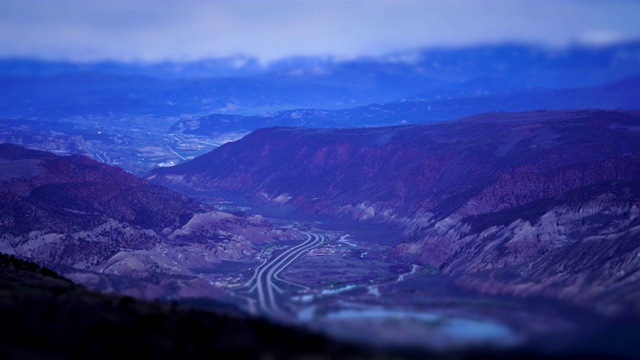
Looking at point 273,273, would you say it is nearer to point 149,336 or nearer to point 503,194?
point 503,194

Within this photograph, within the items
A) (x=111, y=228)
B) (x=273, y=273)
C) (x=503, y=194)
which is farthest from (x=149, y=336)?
(x=503, y=194)

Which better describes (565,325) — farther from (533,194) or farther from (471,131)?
(471,131)

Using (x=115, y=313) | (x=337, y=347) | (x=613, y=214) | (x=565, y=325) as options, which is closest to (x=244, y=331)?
(x=337, y=347)

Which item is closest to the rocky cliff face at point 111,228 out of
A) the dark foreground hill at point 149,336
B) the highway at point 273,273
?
the highway at point 273,273

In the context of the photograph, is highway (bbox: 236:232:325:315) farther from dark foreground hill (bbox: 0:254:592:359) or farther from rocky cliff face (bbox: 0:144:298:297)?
dark foreground hill (bbox: 0:254:592:359)

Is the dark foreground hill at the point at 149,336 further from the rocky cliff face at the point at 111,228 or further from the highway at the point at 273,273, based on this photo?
the rocky cliff face at the point at 111,228

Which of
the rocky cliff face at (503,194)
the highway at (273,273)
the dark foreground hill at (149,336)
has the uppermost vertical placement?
the rocky cliff face at (503,194)

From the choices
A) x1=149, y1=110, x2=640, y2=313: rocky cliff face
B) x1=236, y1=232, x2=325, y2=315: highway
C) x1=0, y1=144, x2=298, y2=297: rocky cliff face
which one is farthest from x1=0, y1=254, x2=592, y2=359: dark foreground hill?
x1=0, y1=144, x2=298, y2=297: rocky cliff face
